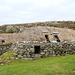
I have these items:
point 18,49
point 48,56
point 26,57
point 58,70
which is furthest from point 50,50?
point 58,70

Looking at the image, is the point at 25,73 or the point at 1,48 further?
the point at 1,48

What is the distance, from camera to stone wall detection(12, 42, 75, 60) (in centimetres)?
1355

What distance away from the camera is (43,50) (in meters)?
14.2

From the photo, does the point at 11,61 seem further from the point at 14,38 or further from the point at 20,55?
the point at 14,38

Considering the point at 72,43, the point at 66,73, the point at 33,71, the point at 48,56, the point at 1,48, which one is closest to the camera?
the point at 66,73

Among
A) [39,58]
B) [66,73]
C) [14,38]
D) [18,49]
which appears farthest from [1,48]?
[66,73]

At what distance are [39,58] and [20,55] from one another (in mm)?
2512

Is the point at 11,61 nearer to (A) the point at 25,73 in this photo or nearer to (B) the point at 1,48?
(A) the point at 25,73

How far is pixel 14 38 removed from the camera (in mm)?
22828

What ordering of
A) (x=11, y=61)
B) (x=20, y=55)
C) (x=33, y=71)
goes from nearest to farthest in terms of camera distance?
1. (x=33, y=71)
2. (x=11, y=61)
3. (x=20, y=55)

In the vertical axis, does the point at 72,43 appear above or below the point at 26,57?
above

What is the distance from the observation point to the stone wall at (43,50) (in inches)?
534

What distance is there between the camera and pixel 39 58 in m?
13.9

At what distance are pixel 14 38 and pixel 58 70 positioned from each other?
637 inches
